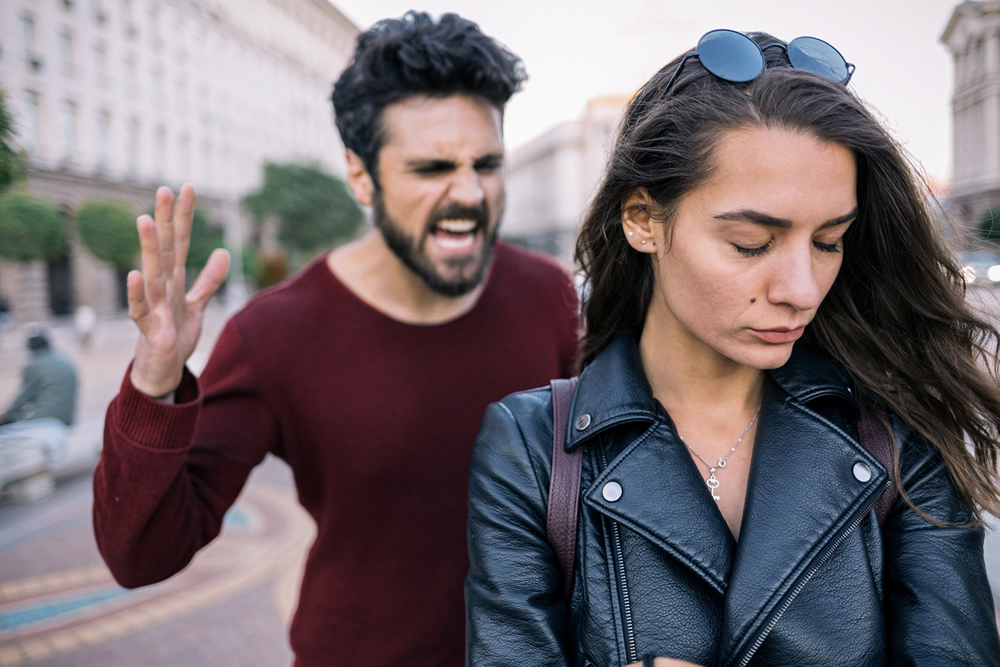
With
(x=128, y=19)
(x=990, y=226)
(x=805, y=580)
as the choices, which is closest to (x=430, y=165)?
(x=805, y=580)

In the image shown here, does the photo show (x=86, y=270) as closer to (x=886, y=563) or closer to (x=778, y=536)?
(x=778, y=536)

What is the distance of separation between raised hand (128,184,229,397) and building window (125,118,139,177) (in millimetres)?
1959

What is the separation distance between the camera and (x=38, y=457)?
2.16m

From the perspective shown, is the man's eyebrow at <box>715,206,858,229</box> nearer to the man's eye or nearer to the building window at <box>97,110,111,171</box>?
the man's eye

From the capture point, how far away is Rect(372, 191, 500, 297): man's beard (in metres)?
1.89

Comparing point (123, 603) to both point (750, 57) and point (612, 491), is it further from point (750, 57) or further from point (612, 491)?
point (750, 57)

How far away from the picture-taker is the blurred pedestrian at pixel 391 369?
1.76 m

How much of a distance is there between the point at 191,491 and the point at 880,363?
1.61 m

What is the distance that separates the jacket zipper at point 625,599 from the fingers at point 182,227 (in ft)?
3.58

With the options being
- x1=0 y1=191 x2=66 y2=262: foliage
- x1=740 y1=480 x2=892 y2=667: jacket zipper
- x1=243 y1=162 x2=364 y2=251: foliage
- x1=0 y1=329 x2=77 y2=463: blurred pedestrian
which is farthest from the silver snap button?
→ x1=243 y1=162 x2=364 y2=251: foliage

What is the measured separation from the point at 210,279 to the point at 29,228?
2.97 ft

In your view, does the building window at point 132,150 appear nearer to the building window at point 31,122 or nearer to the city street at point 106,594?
the city street at point 106,594

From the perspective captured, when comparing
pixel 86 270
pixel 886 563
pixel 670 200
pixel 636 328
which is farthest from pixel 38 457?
pixel 886 563

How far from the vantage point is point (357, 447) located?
1799 mm
